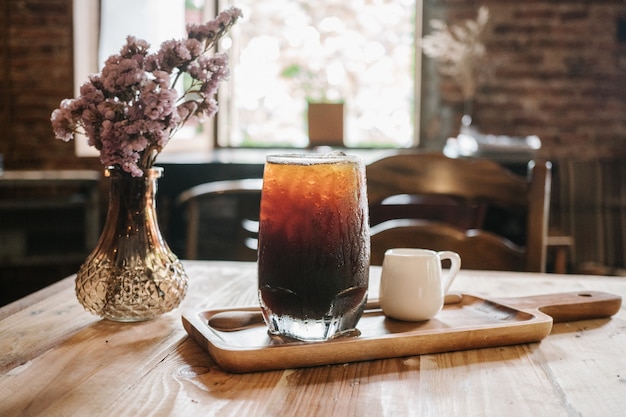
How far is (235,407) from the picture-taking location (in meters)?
0.57

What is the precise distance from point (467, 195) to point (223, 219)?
8.54ft

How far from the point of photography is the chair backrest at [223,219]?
2.25 m

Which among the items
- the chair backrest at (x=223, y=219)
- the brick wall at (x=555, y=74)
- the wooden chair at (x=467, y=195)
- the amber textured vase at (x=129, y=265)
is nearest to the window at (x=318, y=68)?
the brick wall at (x=555, y=74)

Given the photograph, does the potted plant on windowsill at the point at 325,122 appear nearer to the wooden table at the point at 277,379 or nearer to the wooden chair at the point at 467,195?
the wooden chair at the point at 467,195

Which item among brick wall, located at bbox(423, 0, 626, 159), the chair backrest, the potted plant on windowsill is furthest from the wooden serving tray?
brick wall, located at bbox(423, 0, 626, 159)

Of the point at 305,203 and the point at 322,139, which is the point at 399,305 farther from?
the point at 322,139

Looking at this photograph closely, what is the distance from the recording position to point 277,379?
0.64 meters

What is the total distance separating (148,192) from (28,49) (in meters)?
3.41

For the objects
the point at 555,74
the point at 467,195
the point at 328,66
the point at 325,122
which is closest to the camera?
the point at 467,195

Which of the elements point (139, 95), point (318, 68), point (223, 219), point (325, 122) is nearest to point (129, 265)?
point (139, 95)

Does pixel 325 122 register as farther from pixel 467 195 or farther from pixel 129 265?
pixel 129 265

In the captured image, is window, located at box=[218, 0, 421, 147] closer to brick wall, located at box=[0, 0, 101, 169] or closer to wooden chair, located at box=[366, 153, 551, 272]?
brick wall, located at box=[0, 0, 101, 169]

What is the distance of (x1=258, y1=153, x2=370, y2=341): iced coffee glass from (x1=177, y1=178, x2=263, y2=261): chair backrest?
147 centimetres

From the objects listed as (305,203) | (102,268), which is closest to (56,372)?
(102,268)
